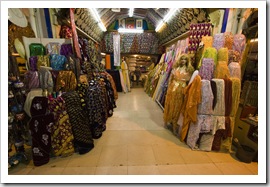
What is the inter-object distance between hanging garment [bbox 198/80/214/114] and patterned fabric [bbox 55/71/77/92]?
186 centimetres

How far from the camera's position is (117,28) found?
20.5 ft

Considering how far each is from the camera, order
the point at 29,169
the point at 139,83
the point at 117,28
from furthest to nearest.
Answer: the point at 139,83
the point at 117,28
the point at 29,169

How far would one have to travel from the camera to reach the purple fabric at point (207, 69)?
190 centimetres

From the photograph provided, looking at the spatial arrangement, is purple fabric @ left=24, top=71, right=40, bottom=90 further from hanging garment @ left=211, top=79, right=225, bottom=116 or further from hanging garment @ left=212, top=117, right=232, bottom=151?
hanging garment @ left=212, top=117, right=232, bottom=151

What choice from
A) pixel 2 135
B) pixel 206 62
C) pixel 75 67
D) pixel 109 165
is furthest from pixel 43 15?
pixel 206 62

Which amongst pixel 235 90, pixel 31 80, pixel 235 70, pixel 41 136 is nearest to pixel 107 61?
pixel 31 80

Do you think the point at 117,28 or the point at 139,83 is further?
the point at 139,83

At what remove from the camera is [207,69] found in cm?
191

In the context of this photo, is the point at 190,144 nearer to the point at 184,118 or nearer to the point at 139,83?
the point at 184,118

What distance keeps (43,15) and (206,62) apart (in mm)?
2557

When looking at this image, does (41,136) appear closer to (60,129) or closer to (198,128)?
(60,129)

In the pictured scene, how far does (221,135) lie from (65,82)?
235cm

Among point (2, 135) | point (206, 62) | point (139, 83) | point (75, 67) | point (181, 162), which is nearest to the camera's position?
point (2, 135)

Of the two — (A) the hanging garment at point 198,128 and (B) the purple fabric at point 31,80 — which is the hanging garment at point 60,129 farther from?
(A) the hanging garment at point 198,128
